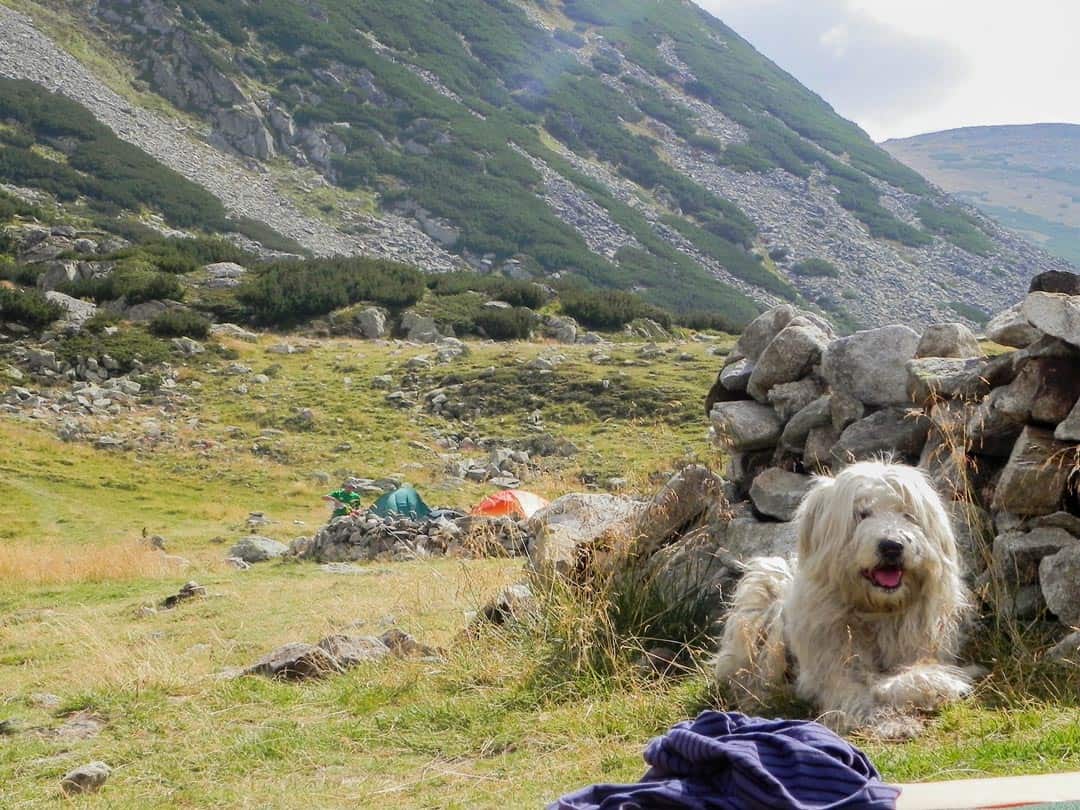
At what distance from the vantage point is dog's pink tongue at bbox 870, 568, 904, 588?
5.28m

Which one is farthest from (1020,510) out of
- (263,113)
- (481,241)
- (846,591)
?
(263,113)

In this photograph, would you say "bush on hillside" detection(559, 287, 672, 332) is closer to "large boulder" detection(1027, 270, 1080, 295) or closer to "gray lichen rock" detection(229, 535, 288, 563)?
"gray lichen rock" detection(229, 535, 288, 563)

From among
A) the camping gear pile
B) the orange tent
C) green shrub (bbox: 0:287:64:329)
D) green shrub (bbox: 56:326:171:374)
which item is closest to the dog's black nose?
the camping gear pile

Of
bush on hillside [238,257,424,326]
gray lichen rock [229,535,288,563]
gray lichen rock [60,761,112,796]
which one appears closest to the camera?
gray lichen rock [60,761,112,796]

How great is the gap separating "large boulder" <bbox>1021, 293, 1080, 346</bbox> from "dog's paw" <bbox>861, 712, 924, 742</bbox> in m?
2.36

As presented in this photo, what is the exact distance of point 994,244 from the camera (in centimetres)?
9075

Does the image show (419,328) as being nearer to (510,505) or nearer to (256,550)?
(510,505)

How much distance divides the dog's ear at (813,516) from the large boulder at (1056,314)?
1.65 metres

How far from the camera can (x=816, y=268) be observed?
254 ft

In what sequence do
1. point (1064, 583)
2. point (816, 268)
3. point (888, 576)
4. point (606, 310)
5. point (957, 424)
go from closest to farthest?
point (888, 576), point (1064, 583), point (957, 424), point (606, 310), point (816, 268)

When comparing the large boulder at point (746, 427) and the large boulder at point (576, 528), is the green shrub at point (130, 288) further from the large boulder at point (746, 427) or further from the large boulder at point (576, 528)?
the large boulder at point (746, 427)

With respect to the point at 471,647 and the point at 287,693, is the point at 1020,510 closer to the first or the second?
the point at 471,647

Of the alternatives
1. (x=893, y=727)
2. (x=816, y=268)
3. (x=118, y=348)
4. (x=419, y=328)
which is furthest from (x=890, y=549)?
(x=816, y=268)

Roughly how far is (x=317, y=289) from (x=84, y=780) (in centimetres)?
3342
